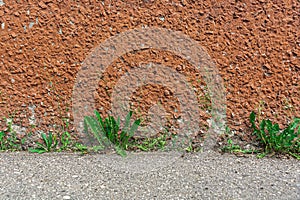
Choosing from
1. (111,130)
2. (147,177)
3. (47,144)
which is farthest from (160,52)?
(47,144)

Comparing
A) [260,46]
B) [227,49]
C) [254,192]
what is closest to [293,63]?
[260,46]

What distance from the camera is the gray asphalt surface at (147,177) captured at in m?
1.98

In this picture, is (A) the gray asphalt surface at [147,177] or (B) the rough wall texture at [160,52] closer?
(A) the gray asphalt surface at [147,177]

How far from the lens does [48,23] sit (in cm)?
248

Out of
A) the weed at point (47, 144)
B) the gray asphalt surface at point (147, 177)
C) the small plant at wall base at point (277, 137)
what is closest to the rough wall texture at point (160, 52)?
the small plant at wall base at point (277, 137)

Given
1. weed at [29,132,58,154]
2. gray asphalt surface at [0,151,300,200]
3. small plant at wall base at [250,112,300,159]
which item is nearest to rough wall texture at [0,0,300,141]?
small plant at wall base at [250,112,300,159]

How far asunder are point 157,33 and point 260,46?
0.63m

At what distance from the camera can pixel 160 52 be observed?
8.30ft

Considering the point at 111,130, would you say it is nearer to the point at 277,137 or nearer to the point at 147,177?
the point at 147,177

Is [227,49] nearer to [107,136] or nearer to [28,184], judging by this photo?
[107,136]

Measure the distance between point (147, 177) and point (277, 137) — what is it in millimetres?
855

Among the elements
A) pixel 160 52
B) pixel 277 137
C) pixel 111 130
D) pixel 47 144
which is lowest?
pixel 47 144

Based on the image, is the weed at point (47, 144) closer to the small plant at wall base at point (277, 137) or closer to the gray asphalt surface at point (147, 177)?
the gray asphalt surface at point (147, 177)

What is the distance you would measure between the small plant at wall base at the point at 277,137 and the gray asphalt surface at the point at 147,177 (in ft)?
0.31
